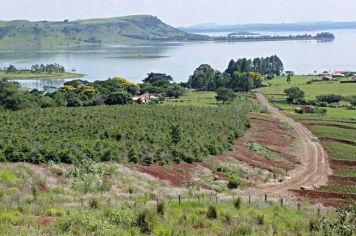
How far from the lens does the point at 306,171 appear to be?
35.2 meters

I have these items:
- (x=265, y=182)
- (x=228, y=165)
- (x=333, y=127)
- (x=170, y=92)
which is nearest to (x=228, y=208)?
(x=265, y=182)

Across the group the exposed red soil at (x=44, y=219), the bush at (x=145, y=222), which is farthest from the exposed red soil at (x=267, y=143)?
the exposed red soil at (x=44, y=219)

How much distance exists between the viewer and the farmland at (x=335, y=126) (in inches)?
1331

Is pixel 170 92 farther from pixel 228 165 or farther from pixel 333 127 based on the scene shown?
pixel 228 165

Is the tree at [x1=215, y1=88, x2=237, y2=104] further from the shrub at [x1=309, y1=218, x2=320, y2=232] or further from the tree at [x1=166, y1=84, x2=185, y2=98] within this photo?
the shrub at [x1=309, y1=218, x2=320, y2=232]

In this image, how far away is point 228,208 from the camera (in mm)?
17062

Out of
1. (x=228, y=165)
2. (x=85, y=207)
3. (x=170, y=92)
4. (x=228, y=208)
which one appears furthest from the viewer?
(x=170, y=92)

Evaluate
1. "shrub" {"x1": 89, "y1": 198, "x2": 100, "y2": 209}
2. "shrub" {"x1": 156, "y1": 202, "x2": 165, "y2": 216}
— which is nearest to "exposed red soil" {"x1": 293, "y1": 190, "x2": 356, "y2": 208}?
"shrub" {"x1": 156, "y1": 202, "x2": 165, "y2": 216}

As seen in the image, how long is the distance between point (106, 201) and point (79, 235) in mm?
5205

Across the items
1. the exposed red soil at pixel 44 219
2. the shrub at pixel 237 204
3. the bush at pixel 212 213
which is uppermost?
the exposed red soil at pixel 44 219

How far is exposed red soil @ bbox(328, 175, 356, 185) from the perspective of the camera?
31906mm

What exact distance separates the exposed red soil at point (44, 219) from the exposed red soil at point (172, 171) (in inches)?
520

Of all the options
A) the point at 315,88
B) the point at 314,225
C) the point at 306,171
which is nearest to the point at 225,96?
the point at 315,88

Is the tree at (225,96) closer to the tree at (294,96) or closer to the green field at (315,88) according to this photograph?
the tree at (294,96)
